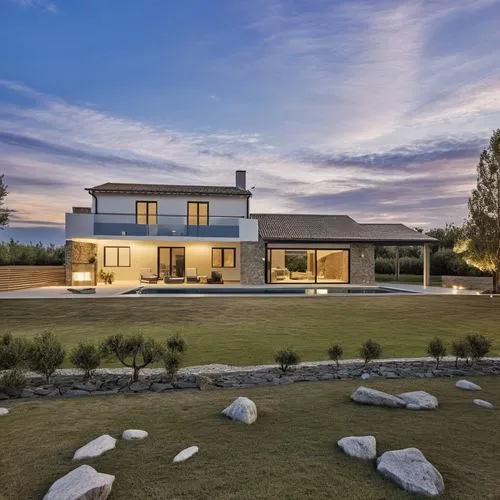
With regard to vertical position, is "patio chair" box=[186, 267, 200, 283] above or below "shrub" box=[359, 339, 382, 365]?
above

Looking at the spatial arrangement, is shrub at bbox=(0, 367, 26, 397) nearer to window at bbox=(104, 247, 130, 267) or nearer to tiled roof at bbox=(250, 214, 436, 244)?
tiled roof at bbox=(250, 214, 436, 244)

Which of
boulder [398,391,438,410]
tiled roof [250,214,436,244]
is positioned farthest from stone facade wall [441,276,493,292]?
boulder [398,391,438,410]

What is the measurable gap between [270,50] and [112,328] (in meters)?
11.5

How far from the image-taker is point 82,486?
2646mm

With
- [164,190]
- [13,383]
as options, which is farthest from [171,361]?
[164,190]

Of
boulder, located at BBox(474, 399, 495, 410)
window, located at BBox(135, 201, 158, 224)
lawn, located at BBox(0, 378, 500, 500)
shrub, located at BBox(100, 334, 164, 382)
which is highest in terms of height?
window, located at BBox(135, 201, 158, 224)

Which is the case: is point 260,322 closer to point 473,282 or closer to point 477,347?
point 477,347

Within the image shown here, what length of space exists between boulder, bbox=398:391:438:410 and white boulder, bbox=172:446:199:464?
2435 millimetres

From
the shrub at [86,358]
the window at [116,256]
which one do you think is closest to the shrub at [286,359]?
the shrub at [86,358]

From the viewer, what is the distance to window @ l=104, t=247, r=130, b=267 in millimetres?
27547

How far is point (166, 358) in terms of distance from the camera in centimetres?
572

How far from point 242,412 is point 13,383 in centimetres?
308

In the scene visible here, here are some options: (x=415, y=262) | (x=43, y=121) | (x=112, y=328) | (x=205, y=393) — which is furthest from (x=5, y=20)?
(x=415, y=262)

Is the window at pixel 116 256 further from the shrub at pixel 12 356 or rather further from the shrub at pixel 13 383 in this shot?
the shrub at pixel 13 383
